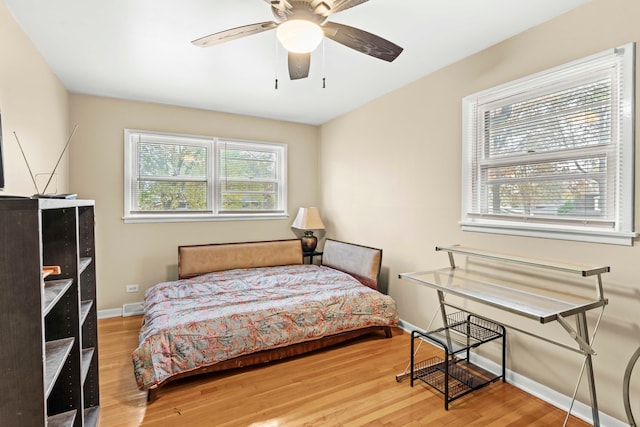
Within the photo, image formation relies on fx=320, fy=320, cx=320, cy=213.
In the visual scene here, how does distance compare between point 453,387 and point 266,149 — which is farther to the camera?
point 266,149

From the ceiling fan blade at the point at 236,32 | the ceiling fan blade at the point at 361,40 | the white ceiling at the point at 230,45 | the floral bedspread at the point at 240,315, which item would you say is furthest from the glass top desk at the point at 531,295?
the ceiling fan blade at the point at 236,32

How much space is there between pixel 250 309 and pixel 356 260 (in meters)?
1.48

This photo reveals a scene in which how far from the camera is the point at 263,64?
2814 millimetres

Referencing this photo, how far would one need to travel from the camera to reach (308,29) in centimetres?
162

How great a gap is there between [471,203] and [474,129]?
0.62m

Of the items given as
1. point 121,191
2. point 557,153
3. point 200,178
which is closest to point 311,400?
point 557,153

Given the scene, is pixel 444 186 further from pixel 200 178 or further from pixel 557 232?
pixel 200 178

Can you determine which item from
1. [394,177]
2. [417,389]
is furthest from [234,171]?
[417,389]

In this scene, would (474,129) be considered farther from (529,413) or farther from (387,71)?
(529,413)

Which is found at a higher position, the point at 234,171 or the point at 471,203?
the point at 234,171

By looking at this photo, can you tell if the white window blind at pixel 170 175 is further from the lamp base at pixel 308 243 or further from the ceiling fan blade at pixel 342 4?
the ceiling fan blade at pixel 342 4

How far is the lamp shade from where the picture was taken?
4.55 m

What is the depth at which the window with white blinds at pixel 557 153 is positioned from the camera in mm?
1862

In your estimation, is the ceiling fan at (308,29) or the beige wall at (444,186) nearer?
the ceiling fan at (308,29)
